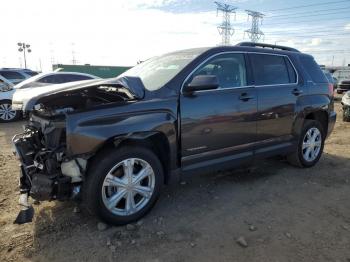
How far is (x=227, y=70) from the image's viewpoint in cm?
438

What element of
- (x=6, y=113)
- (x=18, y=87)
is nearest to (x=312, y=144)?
(x=18, y=87)

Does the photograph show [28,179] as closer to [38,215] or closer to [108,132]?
[38,215]

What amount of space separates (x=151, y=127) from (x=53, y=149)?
39.4 inches

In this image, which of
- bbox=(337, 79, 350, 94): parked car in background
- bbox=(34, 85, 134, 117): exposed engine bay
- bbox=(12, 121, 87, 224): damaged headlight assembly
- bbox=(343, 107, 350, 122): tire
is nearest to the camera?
bbox=(12, 121, 87, 224): damaged headlight assembly

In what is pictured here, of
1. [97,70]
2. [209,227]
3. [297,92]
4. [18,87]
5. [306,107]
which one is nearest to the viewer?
[209,227]

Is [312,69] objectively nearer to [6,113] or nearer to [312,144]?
[312,144]

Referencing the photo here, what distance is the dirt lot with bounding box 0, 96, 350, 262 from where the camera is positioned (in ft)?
10.2

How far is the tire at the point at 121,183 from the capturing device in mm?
3311

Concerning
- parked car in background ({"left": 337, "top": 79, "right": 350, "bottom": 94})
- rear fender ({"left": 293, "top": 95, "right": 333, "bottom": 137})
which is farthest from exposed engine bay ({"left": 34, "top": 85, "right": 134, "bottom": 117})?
parked car in background ({"left": 337, "top": 79, "right": 350, "bottom": 94})

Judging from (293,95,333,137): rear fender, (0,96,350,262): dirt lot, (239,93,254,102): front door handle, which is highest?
(239,93,254,102): front door handle

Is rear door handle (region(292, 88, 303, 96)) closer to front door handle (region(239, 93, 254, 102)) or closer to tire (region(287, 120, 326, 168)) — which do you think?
tire (region(287, 120, 326, 168))

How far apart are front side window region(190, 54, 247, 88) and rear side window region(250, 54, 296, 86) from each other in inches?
9.3

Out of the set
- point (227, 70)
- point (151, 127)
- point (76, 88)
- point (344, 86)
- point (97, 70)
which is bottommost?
point (344, 86)

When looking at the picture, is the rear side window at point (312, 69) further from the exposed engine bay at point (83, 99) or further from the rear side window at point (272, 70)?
the exposed engine bay at point (83, 99)
